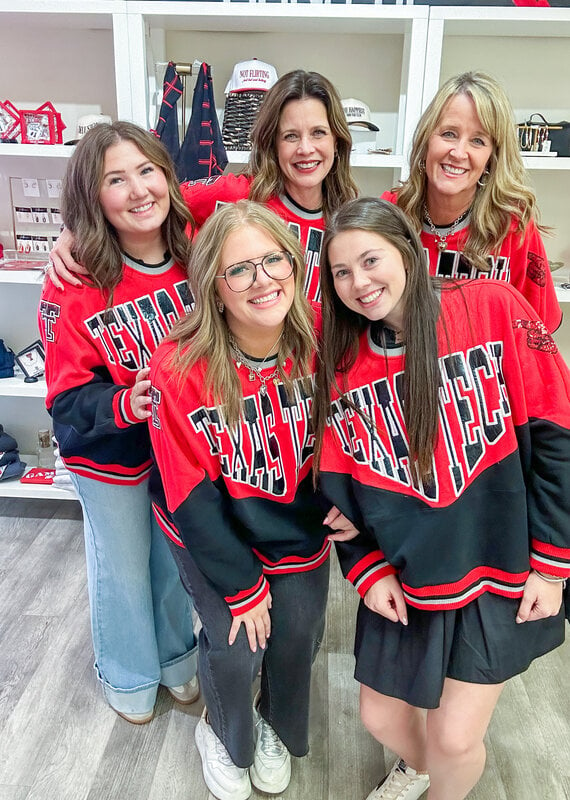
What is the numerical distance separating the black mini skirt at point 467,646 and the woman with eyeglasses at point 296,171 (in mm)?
863

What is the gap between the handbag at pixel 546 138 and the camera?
2305 millimetres

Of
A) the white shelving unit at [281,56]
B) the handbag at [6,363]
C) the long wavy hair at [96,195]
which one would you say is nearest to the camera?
the long wavy hair at [96,195]

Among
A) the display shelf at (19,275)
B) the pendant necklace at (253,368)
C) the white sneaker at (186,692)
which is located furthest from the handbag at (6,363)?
the pendant necklace at (253,368)

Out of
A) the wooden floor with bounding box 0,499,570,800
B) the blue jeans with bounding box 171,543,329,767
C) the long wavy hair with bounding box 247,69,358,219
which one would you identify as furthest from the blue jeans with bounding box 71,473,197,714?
the long wavy hair with bounding box 247,69,358,219

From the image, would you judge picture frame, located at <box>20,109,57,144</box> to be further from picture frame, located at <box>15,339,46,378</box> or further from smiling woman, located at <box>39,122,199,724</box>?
smiling woman, located at <box>39,122,199,724</box>

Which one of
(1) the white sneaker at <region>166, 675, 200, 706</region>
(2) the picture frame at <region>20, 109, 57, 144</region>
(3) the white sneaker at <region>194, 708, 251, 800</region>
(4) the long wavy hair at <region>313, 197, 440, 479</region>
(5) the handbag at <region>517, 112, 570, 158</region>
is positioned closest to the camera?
(4) the long wavy hair at <region>313, 197, 440, 479</region>

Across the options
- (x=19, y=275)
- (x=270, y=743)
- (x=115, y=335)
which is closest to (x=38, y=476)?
(x=19, y=275)

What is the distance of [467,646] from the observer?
1.23m

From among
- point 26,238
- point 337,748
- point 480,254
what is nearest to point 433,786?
point 337,748

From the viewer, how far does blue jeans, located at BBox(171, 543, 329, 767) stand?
4.56 feet

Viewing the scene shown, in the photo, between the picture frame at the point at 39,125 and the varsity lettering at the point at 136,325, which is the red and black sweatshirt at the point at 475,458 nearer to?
the varsity lettering at the point at 136,325

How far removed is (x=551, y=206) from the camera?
271 centimetres

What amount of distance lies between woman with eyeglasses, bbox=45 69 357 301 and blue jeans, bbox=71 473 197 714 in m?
0.58

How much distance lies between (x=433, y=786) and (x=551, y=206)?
2.32 metres
